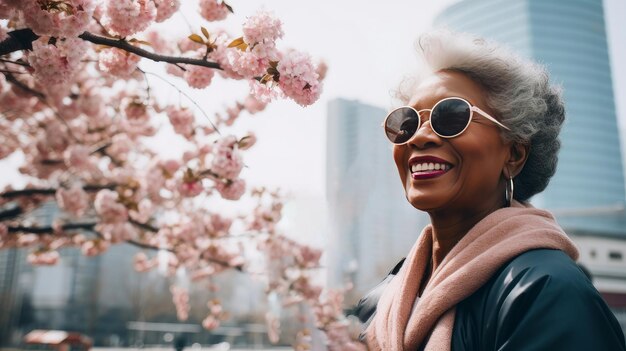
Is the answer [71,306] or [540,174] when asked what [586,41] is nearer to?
→ [71,306]

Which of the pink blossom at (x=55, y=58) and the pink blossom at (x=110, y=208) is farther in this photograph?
the pink blossom at (x=110, y=208)

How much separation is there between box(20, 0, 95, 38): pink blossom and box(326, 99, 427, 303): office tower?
12658 mm

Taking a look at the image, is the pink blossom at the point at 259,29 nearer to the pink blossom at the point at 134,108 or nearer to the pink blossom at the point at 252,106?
the pink blossom at the point at 134,108

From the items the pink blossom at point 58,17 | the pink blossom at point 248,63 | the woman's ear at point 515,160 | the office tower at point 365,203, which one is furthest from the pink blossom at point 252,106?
the office tower at point 365,203

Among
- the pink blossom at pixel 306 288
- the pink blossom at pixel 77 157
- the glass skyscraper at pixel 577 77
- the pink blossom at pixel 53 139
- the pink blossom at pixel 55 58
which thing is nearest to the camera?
the pink blossom at pixel 55 58

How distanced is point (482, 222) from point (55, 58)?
1.93 meters

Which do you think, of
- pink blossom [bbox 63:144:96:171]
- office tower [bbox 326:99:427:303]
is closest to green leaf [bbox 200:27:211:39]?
Answer: pink blossom [bbox 63:144:96:171]

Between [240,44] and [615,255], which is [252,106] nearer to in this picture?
[240,44]

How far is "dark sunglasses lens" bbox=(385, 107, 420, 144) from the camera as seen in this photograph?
1765 mm

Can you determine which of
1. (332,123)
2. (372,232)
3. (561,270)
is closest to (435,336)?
(561,270)

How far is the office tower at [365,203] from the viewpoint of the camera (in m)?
19.1

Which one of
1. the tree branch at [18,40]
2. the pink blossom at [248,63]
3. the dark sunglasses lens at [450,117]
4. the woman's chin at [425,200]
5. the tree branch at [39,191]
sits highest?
the tree branch at [18,40]

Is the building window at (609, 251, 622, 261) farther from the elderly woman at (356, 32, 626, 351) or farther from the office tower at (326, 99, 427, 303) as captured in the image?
the elderly woman at (356, 32, 626, 351)

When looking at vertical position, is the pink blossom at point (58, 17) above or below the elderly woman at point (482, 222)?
above
